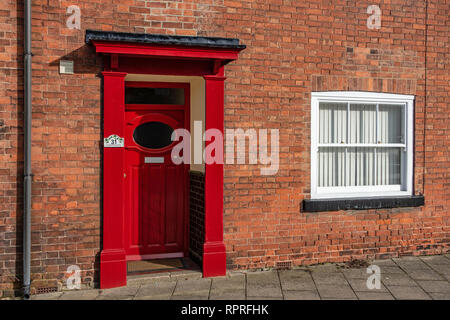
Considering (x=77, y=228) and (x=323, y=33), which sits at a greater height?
(x=323, y=33)

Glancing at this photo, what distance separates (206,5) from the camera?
5.32 metres

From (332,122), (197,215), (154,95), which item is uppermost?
(154,95)

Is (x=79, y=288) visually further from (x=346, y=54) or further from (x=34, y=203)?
(x=346, y=54)

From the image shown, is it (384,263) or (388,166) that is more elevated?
(388,166)

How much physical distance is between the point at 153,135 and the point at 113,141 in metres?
0.96

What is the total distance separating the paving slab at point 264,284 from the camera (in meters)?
4.71

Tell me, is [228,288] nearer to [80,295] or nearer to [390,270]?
[80,295]

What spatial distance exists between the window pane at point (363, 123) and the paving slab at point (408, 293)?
227 cm

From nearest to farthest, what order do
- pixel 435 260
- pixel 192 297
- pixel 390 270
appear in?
1. pixel 192 297
2. pixel 390 270
3. pixel 435 260

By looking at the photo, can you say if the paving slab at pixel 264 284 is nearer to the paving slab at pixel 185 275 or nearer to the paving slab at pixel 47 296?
the paving slab at pixel 185 275

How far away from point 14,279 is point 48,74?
253cm

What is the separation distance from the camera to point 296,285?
500 cm


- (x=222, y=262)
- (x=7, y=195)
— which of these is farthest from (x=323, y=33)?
(x=7, y=195)

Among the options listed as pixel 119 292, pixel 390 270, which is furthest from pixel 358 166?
pixel 119 292
